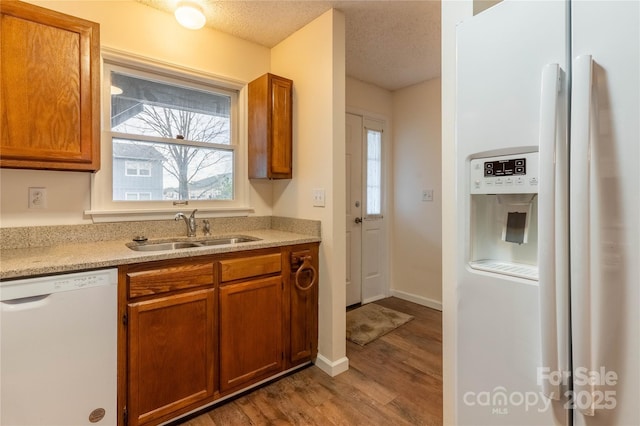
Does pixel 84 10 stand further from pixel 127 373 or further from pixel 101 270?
pixel 127 373

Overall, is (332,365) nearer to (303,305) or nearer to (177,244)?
(303,305)

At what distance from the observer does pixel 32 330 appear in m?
1.26

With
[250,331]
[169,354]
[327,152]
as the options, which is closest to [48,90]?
[169,354]

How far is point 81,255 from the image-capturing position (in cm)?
149

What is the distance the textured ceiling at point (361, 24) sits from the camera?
83.0 inches

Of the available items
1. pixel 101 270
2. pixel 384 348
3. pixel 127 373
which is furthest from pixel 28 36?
pixel 384 348

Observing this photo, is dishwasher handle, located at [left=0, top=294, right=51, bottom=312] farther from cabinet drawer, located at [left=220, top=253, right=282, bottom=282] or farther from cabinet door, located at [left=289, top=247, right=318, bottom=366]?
cabinet door, located at [left=289, top=247, right=318, bottom=366]

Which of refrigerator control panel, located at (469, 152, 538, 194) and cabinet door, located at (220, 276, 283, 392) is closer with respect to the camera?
refrigerator control panel, located at (469, 152, 538, 194)

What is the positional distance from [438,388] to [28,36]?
2.94 m

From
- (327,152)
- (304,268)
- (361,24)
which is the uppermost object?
(361,24)

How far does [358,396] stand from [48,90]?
93.0 inches

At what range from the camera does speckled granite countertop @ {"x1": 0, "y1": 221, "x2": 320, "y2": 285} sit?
50.1 inches

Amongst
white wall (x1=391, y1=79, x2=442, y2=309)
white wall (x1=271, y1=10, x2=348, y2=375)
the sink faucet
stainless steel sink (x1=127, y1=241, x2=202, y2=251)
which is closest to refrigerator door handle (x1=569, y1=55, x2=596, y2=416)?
white wall (x1=271, y1=10, x2=348, y2=375)

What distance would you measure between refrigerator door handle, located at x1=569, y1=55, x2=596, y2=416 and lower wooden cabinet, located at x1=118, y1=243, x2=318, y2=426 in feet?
5.03
